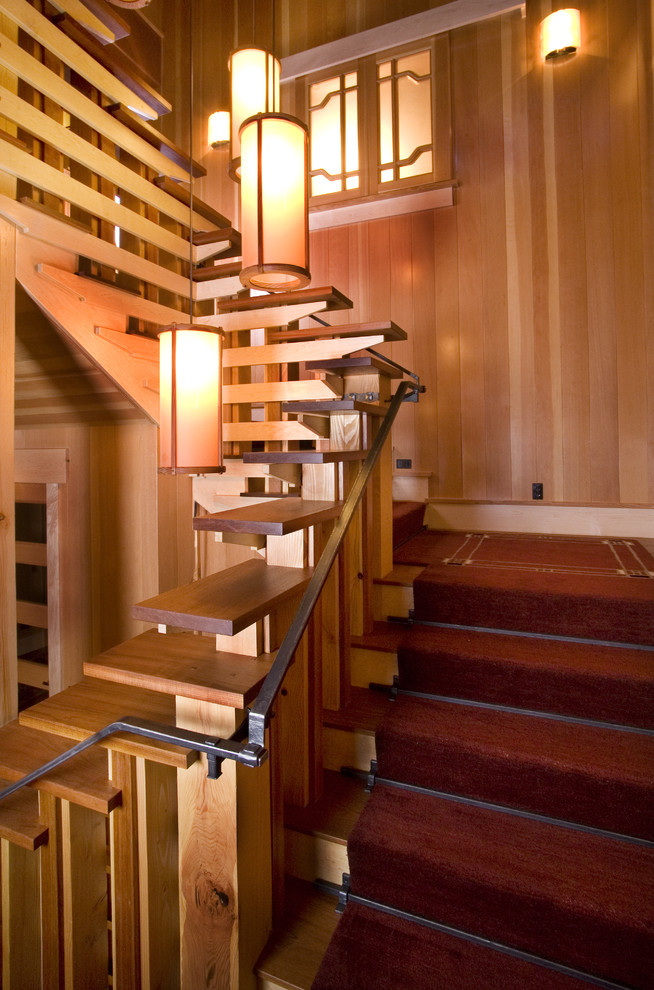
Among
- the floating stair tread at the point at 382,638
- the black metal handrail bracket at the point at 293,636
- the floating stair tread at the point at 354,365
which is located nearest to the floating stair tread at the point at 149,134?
the floating stair tread at the point at 354,365

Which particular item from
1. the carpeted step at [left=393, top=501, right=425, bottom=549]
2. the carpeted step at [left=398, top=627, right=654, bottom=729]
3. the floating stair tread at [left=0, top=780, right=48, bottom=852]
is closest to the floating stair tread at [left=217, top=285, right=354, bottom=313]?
the carpeted step at [left=393, top=501, right=425, bottom=549]

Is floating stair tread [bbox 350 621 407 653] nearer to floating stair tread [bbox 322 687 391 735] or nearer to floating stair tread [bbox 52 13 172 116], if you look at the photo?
floating stair tread [bbox 322 687 391 735]

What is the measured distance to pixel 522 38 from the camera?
3.46 m

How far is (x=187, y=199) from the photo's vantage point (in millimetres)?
2582

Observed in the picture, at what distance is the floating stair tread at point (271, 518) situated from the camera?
4.55ft

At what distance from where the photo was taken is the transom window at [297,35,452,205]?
3660 millimetres

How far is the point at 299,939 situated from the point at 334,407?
5.07ft

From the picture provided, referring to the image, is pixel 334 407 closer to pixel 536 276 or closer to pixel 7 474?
pixel 7 474

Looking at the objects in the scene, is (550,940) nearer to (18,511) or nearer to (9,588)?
(9,588)

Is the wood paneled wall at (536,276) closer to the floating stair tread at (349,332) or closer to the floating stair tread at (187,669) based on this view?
the floating stair tread at (349,332)

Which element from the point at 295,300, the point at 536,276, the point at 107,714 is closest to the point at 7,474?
the point at 107,714

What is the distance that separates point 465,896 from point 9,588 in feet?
5.32

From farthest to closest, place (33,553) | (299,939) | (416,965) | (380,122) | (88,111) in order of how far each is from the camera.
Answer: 1. (380,122)
2. (33,553)
3. (88,111)
4. (299,939)
5. (416,965)

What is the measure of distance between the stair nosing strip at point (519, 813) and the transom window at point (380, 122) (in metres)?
3.58
